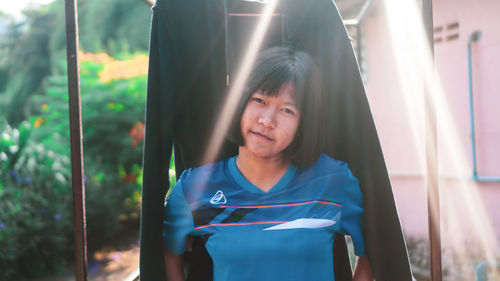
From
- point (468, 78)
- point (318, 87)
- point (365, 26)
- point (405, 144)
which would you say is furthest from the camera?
point (365, 26)

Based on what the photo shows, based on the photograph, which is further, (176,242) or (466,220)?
(466,220)

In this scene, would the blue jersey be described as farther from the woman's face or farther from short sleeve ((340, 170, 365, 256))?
the woman's face

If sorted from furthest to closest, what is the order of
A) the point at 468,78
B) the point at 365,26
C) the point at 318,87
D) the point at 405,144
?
the point at 365,26 < the point at 405,144 < the point at 468,78 < the point at 318,87

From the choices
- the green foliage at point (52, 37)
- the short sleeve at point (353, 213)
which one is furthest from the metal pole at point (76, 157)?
the green foliage at point (52, 37)

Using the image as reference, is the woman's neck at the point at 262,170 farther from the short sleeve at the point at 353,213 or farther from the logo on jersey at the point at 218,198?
the short sleeve at the point at 353,213

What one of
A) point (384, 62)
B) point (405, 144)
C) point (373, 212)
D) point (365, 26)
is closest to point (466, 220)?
point (405, 144)

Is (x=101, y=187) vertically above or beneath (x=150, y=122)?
beneath

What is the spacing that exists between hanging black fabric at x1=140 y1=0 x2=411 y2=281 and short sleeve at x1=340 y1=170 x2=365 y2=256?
2 centimetres

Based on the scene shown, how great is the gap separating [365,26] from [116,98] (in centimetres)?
331

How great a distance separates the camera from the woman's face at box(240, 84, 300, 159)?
1303mm

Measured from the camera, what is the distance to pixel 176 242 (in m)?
1.38

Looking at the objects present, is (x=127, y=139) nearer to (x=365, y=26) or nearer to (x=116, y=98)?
(x=116, y=98)

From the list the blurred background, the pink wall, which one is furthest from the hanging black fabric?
the pink wall

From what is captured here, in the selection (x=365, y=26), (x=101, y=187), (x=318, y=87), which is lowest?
(x=101, y=187)
